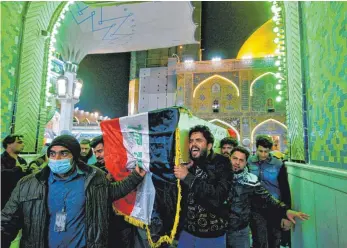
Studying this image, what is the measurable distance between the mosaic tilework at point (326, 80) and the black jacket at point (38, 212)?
1.94m

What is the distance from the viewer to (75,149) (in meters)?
1.92

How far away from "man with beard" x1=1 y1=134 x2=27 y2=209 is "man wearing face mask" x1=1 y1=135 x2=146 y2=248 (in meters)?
0.89

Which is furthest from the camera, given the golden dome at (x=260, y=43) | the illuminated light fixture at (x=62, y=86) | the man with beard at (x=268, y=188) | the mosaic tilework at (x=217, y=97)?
the golden dome at (x=260, y=43)

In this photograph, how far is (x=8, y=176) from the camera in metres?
2.55

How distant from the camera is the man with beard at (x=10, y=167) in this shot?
248 cm

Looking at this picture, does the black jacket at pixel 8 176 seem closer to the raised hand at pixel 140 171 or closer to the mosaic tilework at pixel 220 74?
the raised hand at pixel 140 171

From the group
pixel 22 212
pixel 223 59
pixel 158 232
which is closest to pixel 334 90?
pixel 158 232

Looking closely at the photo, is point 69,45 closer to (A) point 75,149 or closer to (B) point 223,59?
(A) point 75,149

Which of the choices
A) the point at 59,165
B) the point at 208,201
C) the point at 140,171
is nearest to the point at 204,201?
the point at 208,201

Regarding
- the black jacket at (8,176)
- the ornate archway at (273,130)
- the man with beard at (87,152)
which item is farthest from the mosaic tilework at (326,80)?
the ornate archway at (273,130)

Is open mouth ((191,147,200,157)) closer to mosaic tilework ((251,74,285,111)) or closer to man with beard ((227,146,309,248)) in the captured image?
man with beard ((227,146,309,248))

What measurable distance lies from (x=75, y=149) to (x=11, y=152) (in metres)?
1.64

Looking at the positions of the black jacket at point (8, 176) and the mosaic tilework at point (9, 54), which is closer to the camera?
the black jacket at point (8, 176)

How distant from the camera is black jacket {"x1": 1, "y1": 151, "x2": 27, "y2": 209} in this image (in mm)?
2471
